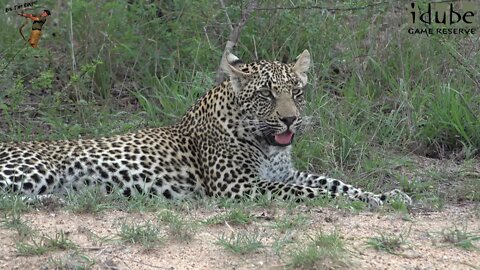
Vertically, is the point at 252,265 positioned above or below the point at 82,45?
below

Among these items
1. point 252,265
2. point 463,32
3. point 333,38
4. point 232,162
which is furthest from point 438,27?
point 252,265

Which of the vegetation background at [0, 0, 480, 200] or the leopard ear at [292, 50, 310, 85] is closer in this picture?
the leopard ear at [292, 50, 310, 85]

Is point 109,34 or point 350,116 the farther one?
point 109,34

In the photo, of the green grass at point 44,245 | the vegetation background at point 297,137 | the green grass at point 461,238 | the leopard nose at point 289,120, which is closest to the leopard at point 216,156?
the leopard nose at point 289,120

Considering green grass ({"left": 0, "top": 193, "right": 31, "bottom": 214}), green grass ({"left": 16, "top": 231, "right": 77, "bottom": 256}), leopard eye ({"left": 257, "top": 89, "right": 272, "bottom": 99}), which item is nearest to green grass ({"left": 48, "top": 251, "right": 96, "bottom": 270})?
green grass ({"left": 16, "top": 231, "right": 77, "bottom": 256})

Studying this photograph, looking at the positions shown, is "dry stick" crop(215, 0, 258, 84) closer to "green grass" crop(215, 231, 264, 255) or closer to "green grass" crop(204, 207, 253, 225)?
"green grass" crop(204, 207, 253, 225)

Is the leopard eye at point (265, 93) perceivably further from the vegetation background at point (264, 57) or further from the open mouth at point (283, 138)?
the vegetation background at point (264, 57)

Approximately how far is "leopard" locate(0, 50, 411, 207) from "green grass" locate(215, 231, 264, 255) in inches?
60.5

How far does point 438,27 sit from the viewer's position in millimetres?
11602

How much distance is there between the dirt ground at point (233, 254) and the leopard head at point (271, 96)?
43.8 inches

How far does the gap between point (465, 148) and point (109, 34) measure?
4.13 metres

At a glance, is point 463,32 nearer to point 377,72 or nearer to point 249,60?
point 377,72

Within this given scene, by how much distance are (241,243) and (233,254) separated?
107 mm

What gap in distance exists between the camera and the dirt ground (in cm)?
685
